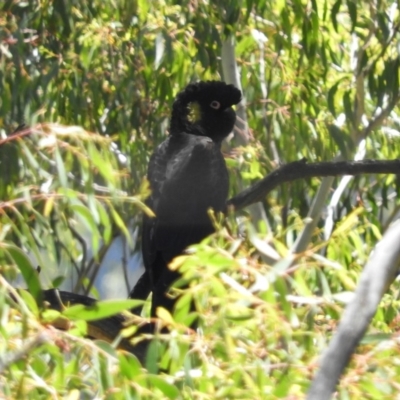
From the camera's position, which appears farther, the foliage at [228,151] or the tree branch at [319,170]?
the tree branch at [319,170]

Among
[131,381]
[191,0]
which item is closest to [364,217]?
[191,0]

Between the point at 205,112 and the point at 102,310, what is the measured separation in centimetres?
178

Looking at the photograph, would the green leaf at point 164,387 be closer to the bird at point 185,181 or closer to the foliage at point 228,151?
the foliage at point 228,151

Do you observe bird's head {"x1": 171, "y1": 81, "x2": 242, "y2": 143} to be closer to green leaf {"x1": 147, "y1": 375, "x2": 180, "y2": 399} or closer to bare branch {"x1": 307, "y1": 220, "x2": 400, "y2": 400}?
green leaf {"x1": 147, "y1": 375, "x2": 180, "y2": 399}

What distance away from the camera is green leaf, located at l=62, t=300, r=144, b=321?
1247mm

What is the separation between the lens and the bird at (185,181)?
251 cm

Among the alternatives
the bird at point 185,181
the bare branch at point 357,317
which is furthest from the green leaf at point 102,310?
the bird at point 185,181

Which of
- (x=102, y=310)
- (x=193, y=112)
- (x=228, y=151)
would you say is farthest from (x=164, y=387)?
(x=228, y=151)

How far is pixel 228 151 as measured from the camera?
3.31 meters

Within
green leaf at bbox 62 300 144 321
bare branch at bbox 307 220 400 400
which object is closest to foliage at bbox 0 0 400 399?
green leaf at bbox 62 300 144 321

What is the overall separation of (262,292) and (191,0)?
1719 mm

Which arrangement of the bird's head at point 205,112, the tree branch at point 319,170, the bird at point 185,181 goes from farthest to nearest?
the bird's head at point 205,112 < the bird at point 185,181 < the tree branch at point 319,170

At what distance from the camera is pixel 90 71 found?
3143 mm

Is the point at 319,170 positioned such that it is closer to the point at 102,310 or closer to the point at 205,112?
the point at 205,112
